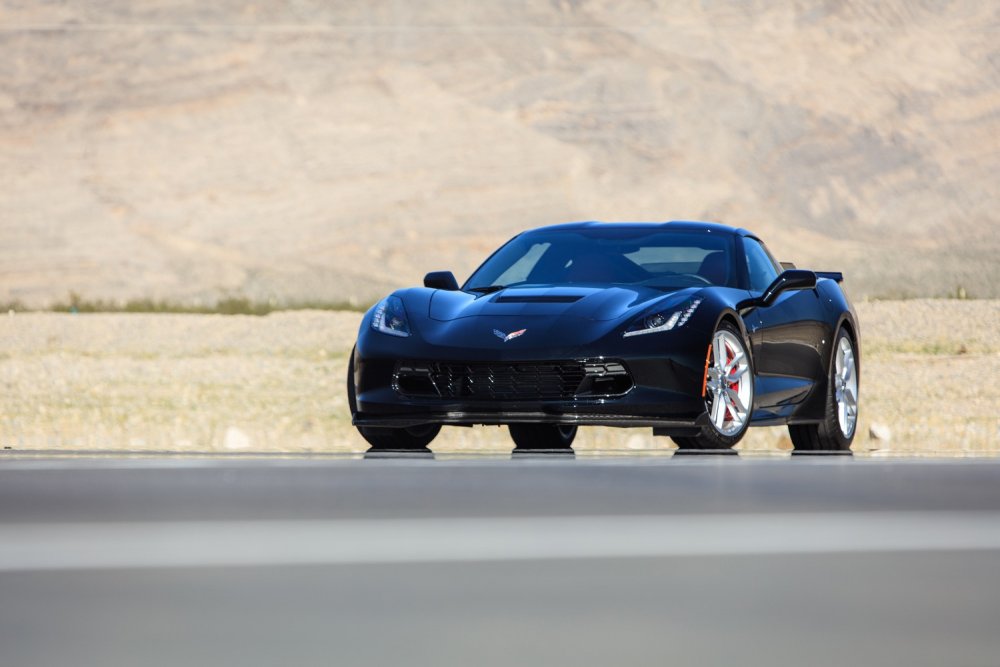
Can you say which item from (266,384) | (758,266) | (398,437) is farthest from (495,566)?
(266,384)

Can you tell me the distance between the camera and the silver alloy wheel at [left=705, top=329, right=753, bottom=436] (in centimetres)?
1007

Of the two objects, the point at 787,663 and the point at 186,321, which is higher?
the point at 787,663

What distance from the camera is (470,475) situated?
8.93 metres

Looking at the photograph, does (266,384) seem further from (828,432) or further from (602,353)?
(602,353)

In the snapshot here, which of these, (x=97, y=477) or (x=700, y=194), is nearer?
(x=97, y=477)

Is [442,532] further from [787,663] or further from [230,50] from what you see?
[230,50]

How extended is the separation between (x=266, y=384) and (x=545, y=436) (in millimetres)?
8658

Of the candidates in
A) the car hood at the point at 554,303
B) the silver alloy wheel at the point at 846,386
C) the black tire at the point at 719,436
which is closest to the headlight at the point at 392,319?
the car hood at the point at 554,303

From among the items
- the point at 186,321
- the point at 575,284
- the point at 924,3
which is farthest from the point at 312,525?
the point at 924,3

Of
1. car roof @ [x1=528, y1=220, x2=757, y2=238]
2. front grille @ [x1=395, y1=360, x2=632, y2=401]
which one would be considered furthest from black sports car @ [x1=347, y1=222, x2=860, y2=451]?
car roof @ [x1=528, y1=220, x2=757, y2=238]

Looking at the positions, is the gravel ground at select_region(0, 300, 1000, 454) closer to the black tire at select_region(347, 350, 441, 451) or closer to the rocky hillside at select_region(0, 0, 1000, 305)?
the black tire at select_region(347, 350, 441, 451)

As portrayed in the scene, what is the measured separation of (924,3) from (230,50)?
24.6 metres

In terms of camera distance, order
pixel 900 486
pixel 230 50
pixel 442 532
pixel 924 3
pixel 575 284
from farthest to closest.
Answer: pixel 924 3, pixel 230 50, pixel 575 284, pixel 900 486, pixel 442 532

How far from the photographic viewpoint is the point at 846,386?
12.0 meters
